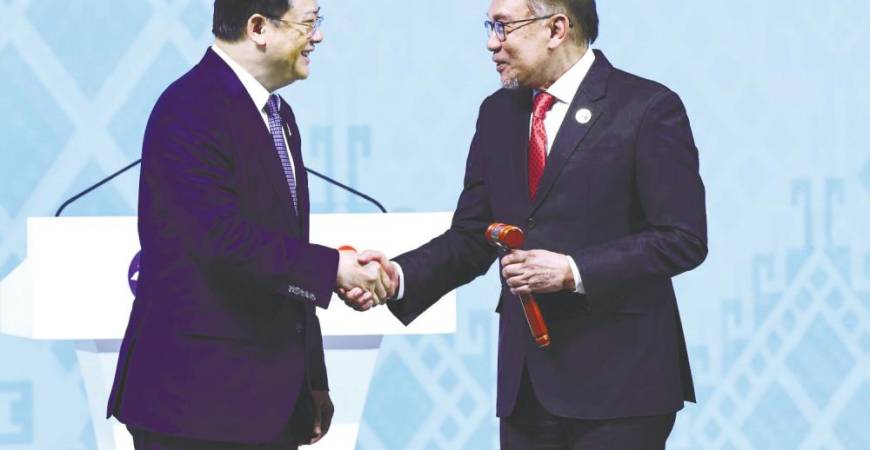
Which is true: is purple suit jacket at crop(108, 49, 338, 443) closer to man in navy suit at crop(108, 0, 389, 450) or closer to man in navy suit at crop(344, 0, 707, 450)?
man in navy suit at crop(108, 0, 389, 450)

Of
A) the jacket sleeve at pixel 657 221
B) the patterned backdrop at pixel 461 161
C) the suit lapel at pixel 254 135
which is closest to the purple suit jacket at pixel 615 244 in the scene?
the jacket sleeve at pixel 657 221

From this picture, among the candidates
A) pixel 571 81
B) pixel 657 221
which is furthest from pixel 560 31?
pixel 657 221

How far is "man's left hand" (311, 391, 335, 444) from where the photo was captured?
7.55ft

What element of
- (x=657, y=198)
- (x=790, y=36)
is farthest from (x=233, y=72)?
(x=790, y=36)

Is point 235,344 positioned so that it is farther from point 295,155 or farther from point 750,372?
point 750,372

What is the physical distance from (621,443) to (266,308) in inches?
24.6

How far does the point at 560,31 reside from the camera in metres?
2.34

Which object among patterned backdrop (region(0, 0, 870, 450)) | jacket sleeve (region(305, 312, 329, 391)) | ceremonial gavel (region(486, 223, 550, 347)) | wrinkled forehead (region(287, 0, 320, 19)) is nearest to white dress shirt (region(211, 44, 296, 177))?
wrinkled forehead (region(287, 0, 320, 19))

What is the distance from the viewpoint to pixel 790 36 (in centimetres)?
379

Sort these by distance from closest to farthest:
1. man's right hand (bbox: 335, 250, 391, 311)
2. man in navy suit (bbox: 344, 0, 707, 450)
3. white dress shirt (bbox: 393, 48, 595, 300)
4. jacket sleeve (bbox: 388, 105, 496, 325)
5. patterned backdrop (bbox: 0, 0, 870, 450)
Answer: man in navy suit (bbox: 344, 0, 707, 450), white dress shirt (bbox: 393, 48, 595, 300), man's right hand (bbox: 335, 250, 391, 311), jacket sleeve (bbox: 388, 105, 496, 325), patterned backdrop (bbox: 0, 0, 870, 450)

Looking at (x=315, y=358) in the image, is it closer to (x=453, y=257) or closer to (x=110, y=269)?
(x=453, y=257)

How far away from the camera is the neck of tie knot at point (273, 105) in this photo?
7.46 feet

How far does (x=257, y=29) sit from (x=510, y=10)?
1.48ft

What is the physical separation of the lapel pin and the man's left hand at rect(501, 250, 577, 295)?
0.24m
